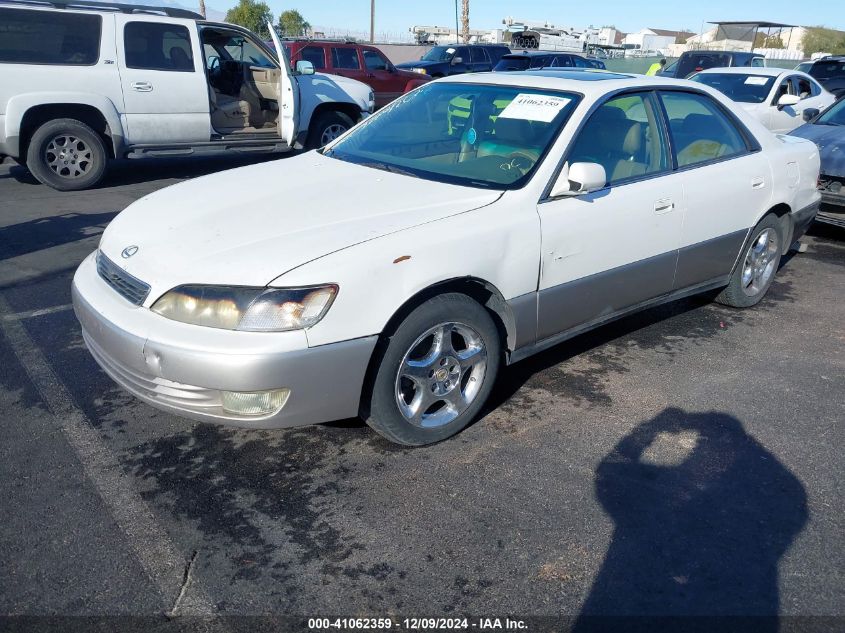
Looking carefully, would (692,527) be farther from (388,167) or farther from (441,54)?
(441,54)

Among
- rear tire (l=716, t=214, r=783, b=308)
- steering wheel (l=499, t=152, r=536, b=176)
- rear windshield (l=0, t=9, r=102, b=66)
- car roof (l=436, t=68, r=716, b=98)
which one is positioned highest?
rear windshield (l=0, t=9, r=102, b=66)

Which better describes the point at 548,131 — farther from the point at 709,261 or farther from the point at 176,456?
the point at 176,456

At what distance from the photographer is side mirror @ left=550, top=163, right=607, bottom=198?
133 inches

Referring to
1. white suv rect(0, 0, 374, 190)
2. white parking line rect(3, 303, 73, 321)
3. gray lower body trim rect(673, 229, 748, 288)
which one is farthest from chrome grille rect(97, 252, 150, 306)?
white suv rect(0, 0, 374, 190)

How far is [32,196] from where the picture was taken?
805 cm

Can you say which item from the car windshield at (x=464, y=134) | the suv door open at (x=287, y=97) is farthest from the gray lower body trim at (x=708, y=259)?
the suv door open at (x=287, y=97)

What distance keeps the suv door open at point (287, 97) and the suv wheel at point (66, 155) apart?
2117 millimetres

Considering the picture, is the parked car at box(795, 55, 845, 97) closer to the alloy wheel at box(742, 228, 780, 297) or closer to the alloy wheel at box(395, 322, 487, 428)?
the alloy wheel at box(742, 228, 780, 297)

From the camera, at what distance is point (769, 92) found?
11023 millimetres

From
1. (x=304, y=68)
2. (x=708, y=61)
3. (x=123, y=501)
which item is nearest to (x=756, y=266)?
(x=123, y=501)

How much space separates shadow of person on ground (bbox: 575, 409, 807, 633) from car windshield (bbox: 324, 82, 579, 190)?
1.45 m

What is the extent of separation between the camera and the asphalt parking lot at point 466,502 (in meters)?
2.44

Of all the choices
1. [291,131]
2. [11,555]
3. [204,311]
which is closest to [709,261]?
[204,311]

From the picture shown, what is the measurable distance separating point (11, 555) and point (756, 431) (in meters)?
3.25
